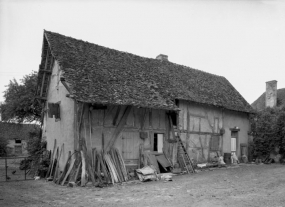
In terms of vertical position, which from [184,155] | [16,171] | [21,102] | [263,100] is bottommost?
[16,171]

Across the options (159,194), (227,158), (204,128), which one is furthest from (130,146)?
(227,158)

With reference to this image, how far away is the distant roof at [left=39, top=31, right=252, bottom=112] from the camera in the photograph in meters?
13.3

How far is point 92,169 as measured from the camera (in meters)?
12.2

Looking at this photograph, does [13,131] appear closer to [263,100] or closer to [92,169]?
[92,169]

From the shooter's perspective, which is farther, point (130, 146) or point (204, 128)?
point (204, 128)

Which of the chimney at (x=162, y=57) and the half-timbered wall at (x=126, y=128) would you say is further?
the chimney at (x=162, y=57)

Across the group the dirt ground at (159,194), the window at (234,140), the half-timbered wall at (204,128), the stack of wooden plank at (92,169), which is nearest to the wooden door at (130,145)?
the stack of wooden plank at (92,169)

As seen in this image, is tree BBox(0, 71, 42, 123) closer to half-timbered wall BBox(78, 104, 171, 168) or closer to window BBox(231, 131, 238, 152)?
half-timbered wall BBox(78, 104, 171, 168)

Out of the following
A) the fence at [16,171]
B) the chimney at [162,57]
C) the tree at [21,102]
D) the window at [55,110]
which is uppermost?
the chimney at [162,57]

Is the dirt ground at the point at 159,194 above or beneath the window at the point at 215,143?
beneath

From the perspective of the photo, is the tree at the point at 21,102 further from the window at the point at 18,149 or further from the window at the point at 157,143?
the window at the point at 18,149

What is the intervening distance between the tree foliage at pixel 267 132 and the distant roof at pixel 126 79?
134 centimetres

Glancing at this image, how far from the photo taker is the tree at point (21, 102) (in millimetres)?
24594

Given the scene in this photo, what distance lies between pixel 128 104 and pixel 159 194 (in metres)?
4.90
